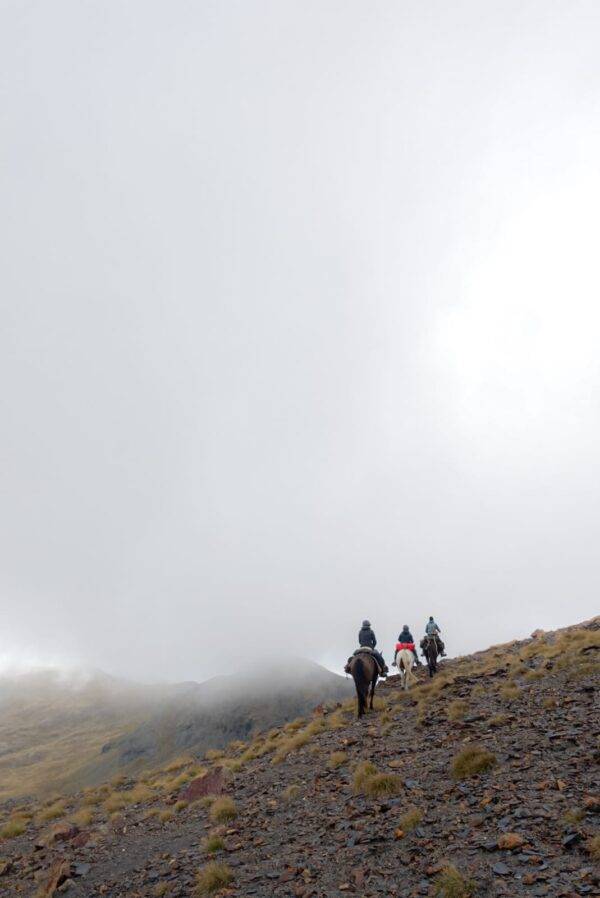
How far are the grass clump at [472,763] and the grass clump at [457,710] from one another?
15.8 feet

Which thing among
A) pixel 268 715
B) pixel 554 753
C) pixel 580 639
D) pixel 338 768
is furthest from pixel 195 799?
pixel 268 715

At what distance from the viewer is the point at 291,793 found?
14.7 metres

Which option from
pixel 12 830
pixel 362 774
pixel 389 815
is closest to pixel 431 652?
pixel 362 774

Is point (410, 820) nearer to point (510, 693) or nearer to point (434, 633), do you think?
point (510, 693)

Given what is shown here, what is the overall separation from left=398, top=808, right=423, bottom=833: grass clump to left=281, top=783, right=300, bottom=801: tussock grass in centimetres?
489

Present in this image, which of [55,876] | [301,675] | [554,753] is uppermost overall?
[301,675]

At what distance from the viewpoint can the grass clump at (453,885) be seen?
304 inches

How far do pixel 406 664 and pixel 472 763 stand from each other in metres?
15.5

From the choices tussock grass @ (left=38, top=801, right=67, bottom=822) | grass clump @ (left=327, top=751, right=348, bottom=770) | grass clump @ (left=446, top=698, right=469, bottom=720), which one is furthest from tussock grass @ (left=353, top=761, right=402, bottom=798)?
tussock grass @ (left=38, top=801, right=67, bottom=822)

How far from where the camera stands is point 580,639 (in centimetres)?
2350

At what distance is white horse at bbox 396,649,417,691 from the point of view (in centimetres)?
2684

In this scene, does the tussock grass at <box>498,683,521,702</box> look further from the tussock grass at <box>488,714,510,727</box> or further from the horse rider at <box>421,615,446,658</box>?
the horse rider at <box>421,615,446,658</box>

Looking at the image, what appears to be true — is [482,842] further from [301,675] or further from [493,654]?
[301,675]

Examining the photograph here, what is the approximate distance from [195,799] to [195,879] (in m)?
8.12
